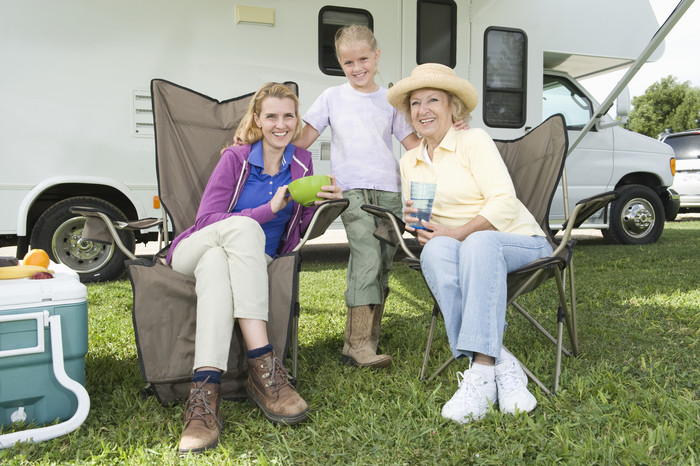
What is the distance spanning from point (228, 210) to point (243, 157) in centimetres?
23

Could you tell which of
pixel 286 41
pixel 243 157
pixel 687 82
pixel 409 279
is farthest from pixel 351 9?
pixel 687 82

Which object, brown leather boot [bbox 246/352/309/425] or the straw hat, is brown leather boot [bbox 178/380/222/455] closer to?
brown leather boot [bbox 246/352/309/425]

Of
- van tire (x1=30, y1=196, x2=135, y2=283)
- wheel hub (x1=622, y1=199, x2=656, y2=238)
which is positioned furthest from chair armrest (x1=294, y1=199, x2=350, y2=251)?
wheel hub (x1=622, y1=199, x2=656, y2=238)

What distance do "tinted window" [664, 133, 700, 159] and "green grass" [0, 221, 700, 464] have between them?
25.7 ft

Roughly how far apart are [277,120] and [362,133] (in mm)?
435

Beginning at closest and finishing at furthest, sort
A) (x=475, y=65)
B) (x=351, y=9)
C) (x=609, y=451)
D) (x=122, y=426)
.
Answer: (x=609, y=451), (x=122, y=426), (x=351, y=9), (x=475, y=65)

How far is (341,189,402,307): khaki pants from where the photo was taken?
2456 millimetres

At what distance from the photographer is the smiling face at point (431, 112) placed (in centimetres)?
225

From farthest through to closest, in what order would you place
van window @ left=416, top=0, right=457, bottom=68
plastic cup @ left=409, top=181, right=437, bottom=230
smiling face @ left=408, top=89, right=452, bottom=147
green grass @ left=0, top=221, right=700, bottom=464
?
van window @ left=416, top=0, right=457, bottom=68, smiling face @ left=408, top=89, right=452, bottom=147, plastic cup @ left=409, top=181, right=437, bottom=230, green grass @ left=0, top=221, right=700, bottom=464

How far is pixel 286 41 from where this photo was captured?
443cm

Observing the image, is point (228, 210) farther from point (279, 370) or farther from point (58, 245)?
point (58, 245)

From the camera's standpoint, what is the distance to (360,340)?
2439 mm

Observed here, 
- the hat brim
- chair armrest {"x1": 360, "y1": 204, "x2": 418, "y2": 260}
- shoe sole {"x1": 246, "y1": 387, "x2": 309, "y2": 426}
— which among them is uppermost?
the hat brim

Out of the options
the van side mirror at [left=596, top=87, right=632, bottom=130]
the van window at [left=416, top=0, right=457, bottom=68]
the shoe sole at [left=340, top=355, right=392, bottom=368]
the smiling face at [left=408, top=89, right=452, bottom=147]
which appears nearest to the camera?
the smiling face at [left=408, top=89, right=452, bottom=147]
